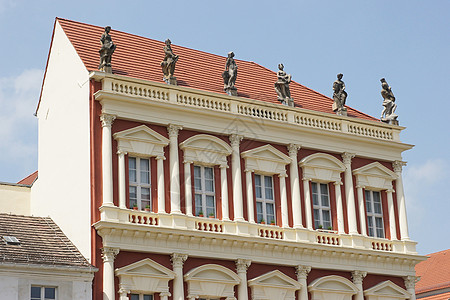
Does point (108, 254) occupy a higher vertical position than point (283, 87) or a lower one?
lower

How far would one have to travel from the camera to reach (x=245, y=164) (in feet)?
110

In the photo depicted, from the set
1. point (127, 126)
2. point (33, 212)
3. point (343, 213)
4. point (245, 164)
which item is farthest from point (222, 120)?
point (33, 212)

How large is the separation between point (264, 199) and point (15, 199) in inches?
461

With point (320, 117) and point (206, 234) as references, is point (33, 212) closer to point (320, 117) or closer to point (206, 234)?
point (206, 234)

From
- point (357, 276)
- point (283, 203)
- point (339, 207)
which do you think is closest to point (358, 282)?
point (357, 276)

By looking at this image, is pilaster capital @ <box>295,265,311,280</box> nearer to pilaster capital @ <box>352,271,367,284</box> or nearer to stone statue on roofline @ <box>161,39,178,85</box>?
pilaster capital @ <box>352,271,367,284</box>

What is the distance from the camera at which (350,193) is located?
1404 inches

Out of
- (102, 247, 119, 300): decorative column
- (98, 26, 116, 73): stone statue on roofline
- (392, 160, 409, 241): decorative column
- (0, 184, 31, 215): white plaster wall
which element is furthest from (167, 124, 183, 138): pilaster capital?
(392, 160, 409, 241): decorative column

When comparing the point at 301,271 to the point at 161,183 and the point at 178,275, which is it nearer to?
the point at 178,275

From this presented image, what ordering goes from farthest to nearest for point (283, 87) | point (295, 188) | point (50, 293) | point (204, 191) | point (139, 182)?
1. point (283, 87)
2. point (295, 188)
3. point (204, 191)
4. point (139, 182)
5. point (50, 293)

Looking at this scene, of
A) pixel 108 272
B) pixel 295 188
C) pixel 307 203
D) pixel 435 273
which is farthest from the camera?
pixel 435 273

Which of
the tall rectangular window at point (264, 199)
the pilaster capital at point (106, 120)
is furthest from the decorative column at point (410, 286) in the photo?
the pilaster capital at point (106, 120)

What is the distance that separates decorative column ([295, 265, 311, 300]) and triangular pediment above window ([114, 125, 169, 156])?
7.19 m

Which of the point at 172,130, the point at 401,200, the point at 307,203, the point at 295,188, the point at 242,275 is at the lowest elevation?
the point at 242,275
